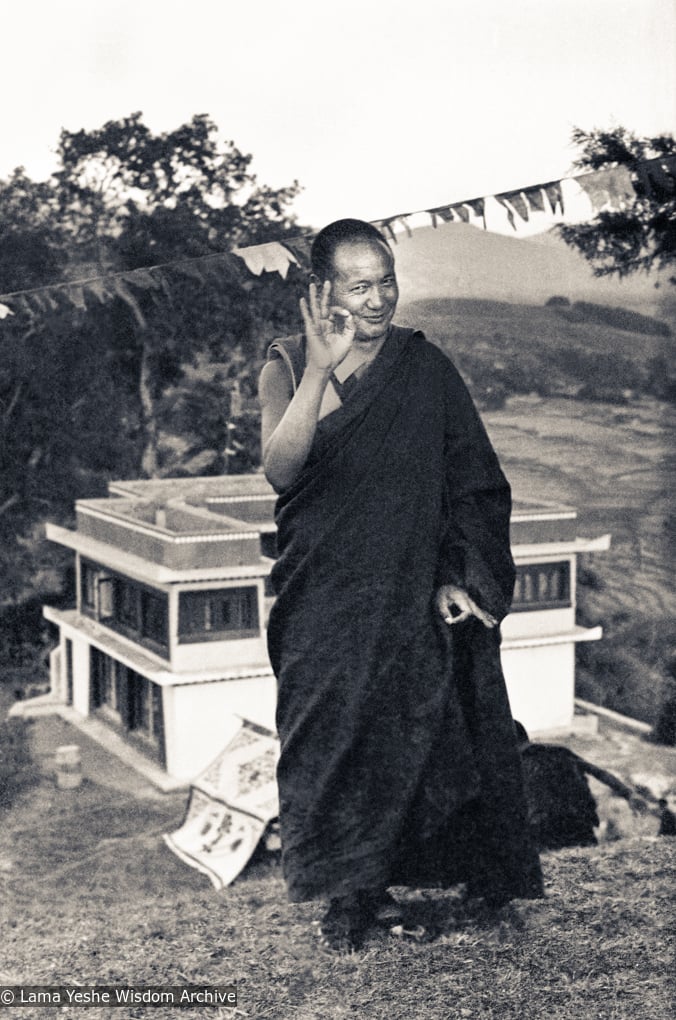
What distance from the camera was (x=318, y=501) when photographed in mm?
3975

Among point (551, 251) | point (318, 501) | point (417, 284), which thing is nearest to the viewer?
A: point (318, 501)

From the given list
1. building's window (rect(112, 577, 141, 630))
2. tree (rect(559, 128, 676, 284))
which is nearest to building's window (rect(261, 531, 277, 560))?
building's window (rect(112, 577, 141, 630))

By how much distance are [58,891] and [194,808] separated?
514 millimetres

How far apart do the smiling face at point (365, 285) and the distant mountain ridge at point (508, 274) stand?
0.21m

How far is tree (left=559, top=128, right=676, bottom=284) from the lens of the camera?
15.0 feet

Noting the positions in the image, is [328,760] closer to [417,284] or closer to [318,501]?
[318,501]

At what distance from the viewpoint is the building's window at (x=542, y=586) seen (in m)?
4.66

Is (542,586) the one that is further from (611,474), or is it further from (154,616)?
(154,616)

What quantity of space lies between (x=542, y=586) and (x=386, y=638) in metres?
0.91

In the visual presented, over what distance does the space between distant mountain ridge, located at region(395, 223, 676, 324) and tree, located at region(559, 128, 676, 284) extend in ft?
0.15

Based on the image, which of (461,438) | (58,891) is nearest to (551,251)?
(461,438)

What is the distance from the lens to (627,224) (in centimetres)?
472

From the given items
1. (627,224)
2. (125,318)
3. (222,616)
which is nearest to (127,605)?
(222,616)

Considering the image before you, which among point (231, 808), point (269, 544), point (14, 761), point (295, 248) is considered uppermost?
point (295, 248)
